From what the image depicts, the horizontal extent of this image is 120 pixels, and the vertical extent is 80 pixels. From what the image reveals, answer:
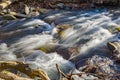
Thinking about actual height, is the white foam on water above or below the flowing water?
above

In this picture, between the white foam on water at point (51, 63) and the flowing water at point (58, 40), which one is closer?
the white foam on water at point (51, 63)

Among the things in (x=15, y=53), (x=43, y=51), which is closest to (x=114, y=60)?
(x=43, y=51)

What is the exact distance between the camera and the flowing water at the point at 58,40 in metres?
7.14

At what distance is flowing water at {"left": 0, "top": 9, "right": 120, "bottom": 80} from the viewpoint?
714 centimetres

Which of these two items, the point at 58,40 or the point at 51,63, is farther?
the point at 58,40

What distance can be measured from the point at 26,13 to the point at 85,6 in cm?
247

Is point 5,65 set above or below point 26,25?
above

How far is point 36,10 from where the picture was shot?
12195 mm

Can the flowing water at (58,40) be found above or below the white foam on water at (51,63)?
below

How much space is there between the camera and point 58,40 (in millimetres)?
8570

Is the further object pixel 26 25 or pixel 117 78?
pixel 26 25

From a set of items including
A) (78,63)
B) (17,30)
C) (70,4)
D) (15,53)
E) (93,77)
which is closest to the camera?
(93,77)

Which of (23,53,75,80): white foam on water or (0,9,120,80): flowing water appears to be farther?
(0,9,120,80): flowing water

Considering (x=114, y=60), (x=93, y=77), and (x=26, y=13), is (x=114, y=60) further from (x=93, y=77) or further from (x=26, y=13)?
(x=26, y=13)
